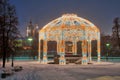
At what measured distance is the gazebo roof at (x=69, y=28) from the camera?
41938 millimetres

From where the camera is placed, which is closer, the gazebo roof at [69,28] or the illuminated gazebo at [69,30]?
the illuminated gazebo at [69,30]

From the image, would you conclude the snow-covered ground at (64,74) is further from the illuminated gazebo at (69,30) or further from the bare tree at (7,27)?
the illuminated gazebo at (69,30)

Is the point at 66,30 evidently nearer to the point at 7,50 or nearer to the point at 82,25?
the point at 82,25

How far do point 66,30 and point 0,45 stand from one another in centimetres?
1415

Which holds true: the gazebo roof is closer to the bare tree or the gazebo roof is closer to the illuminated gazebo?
the illuminated gazebo

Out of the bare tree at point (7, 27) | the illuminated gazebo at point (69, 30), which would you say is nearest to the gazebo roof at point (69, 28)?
the illuminated gazebo at point (69, 30)

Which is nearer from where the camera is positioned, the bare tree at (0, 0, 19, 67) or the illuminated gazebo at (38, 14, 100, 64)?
the bare tree at (0, 0, 19, 67)

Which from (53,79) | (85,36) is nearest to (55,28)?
(85,36)

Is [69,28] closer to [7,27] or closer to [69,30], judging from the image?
[69,30]

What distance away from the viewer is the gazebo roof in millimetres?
41938

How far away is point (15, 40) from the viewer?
33562 mm

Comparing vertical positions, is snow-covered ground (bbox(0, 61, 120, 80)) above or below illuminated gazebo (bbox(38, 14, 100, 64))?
below

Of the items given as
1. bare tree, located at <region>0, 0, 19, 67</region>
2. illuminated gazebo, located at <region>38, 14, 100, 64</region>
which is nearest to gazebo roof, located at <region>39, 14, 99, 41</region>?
illuminated gazebo, located at <region>38, 14, 100, 64</region>

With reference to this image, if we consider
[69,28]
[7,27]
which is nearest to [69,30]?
[69,28]
